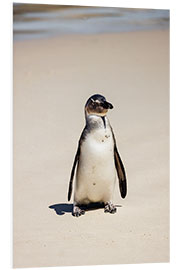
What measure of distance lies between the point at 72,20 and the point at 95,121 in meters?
0.52

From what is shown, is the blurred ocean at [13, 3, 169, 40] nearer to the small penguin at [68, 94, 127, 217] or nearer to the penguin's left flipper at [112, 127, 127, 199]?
the small penguin at [68, 94, 127, 217]

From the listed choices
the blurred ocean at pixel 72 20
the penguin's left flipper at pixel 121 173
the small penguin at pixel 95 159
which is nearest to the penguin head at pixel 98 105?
the small penguin at pixel 95 159

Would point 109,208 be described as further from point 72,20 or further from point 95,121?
point 72,20

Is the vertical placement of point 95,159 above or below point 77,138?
below

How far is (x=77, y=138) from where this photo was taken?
312cm

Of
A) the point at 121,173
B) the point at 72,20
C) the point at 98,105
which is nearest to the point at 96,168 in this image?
the point at 121,173

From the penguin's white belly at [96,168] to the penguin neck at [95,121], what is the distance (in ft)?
0.09

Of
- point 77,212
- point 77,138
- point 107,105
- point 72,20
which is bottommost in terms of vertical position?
point 77,212

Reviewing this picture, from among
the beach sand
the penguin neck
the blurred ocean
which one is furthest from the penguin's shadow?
the blurred ocean

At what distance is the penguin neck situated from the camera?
120 inches

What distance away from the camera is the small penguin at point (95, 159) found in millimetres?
3053

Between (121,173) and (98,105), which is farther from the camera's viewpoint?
(121,173)

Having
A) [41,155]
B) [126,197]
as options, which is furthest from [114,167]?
[41,155]

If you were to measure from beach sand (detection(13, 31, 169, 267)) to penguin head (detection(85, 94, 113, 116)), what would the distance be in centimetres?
7
